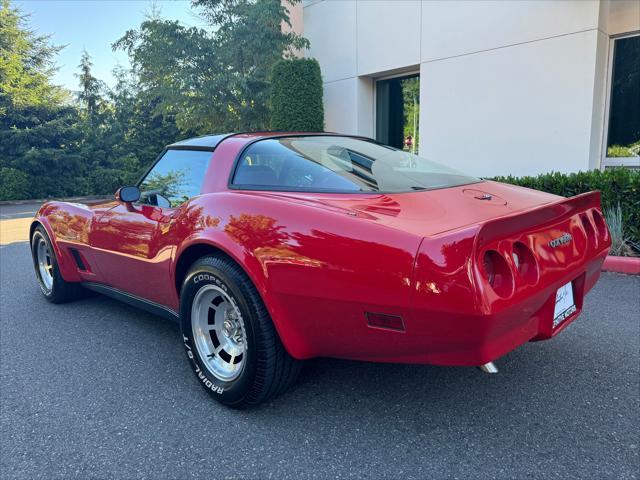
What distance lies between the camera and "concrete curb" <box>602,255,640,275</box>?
4.52 m

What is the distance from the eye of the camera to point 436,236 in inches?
66.9

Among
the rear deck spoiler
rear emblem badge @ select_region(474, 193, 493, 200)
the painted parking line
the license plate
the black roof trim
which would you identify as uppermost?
the black roof trim

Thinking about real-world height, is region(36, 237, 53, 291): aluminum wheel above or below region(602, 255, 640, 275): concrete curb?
above

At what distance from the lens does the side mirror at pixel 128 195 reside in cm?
304

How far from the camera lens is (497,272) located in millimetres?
1729

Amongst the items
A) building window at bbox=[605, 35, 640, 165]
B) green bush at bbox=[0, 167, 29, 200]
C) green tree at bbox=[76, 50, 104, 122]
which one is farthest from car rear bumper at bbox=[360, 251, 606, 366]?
green tree at bbox=[76, 50, 104, 122]

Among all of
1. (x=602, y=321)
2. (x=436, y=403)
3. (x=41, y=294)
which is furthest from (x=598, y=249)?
(x=41, y=294)

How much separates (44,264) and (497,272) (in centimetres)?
420

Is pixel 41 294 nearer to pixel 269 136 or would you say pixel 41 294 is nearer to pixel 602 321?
pixel 269 136

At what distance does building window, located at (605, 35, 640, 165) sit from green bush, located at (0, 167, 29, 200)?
1741 centimetres

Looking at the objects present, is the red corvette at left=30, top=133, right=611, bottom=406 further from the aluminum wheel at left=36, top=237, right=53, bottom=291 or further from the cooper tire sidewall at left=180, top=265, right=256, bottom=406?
the aluminum wheel at left=36, top=237, right=53, bottom=291

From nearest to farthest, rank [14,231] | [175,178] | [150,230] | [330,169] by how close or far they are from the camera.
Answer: [330,169] → [150,230] → [175,178] → [14,231]

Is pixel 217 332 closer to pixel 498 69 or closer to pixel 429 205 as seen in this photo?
pixel 429 205

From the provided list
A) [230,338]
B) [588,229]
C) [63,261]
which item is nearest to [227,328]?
[230,338]
